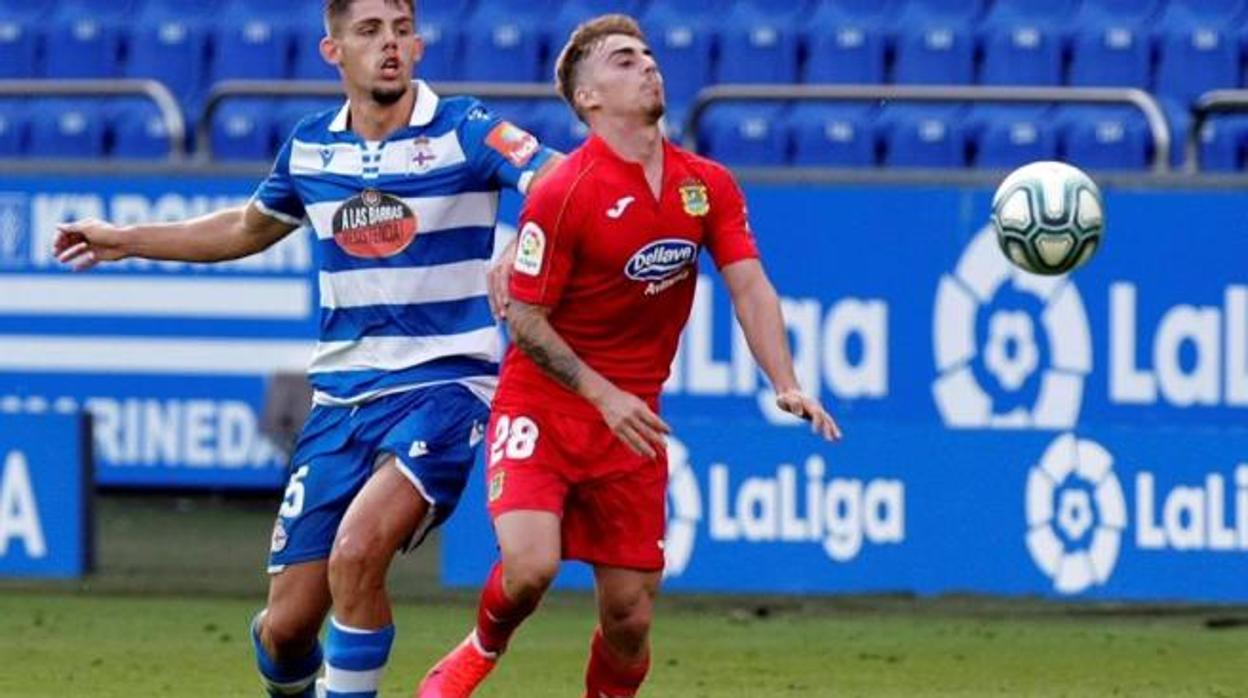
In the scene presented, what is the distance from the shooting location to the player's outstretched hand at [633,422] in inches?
279

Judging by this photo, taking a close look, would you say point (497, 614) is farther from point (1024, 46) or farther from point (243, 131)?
point (243, 131)

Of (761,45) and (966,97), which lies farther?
(761,45)

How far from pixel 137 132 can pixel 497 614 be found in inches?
337

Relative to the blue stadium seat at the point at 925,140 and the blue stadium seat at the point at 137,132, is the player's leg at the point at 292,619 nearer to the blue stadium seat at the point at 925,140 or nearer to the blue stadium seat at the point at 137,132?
the blue stadium seat at the point at 925,140

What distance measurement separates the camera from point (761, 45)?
15234 millimetres

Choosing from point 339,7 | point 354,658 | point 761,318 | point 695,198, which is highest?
point 339,7

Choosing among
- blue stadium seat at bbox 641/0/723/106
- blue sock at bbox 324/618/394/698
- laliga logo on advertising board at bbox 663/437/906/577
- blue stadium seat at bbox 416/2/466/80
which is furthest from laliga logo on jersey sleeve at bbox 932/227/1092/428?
blue sock at bbox 324/618/394/698

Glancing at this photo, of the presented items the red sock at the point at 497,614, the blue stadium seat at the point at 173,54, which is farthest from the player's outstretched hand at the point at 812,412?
the blue stadium seat at the point at 173,54

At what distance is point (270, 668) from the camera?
7.61 m

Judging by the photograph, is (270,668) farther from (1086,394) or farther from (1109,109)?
(1109,109)

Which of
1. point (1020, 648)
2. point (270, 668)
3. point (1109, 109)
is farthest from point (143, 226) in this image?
point (1109, 109)

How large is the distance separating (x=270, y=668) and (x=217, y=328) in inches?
263

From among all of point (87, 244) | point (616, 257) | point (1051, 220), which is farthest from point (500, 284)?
point (1051, 220)

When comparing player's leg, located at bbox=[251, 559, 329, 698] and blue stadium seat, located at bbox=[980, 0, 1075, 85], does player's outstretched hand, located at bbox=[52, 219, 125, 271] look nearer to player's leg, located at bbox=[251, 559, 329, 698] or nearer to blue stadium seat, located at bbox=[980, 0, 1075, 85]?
player's leg, located at bbox=[251, 559, 329, 698]
